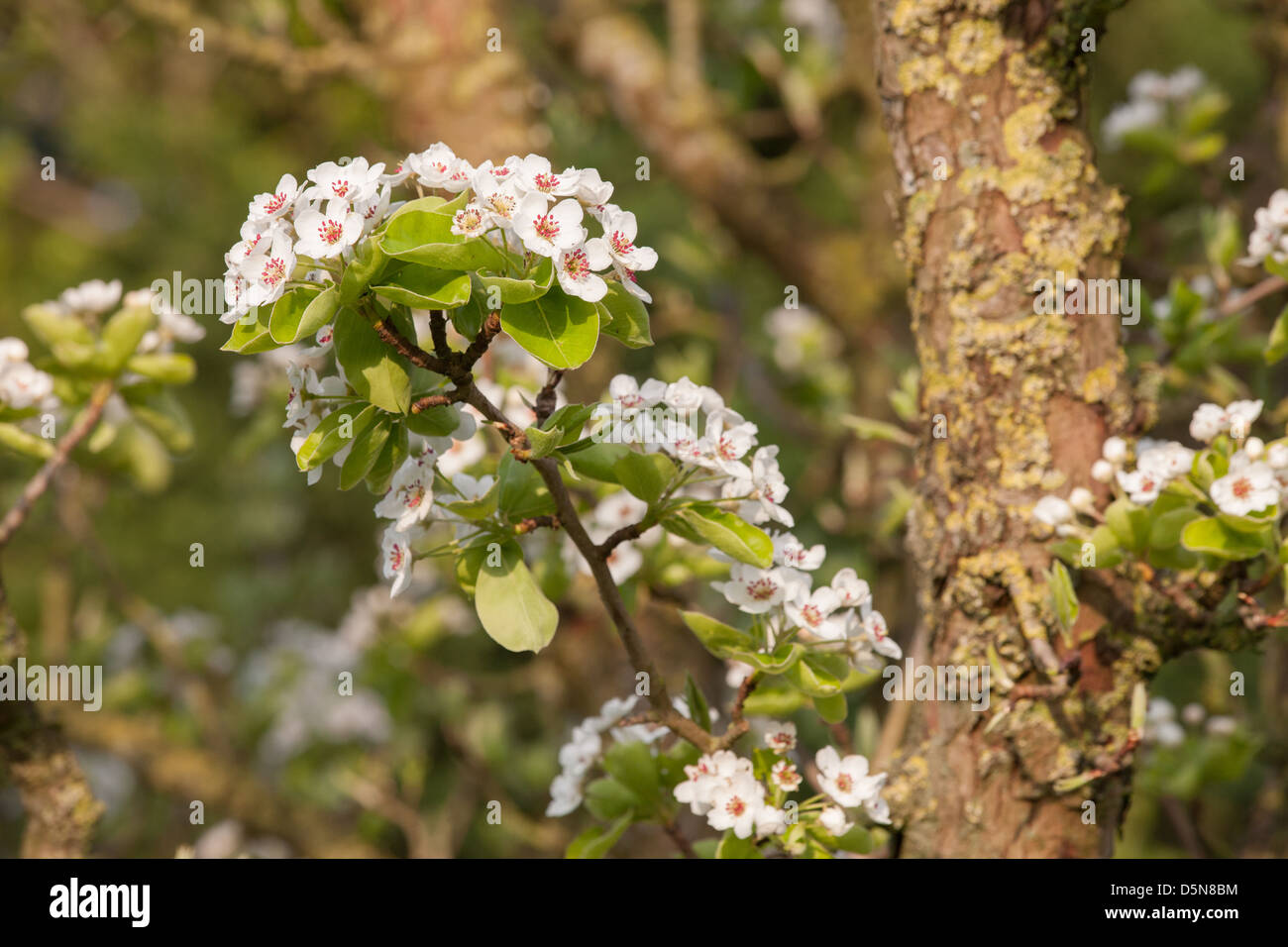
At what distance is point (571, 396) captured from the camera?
1.90m

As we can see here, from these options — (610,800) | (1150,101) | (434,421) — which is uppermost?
(1150,101)

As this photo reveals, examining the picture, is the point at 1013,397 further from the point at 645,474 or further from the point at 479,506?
the point at 479,506

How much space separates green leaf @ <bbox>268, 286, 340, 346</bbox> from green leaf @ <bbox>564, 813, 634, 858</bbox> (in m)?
0.53

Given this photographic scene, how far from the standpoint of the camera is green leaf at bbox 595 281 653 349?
2.72 ft

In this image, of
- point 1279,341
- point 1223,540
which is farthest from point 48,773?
point 1279,341

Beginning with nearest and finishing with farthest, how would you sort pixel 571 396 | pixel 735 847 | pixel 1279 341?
pixel 735 847
pixel 1279 341
pixel 571 396

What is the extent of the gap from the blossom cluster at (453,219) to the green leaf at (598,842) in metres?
0.51

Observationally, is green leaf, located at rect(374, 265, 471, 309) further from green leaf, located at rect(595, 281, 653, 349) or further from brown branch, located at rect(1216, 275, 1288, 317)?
brown branch, located at rect(1216, 275, 1288, 317)

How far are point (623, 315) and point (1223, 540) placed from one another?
1.72ft

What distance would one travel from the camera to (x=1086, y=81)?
1.11 meters

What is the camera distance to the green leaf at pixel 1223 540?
0.91m
